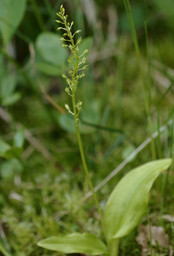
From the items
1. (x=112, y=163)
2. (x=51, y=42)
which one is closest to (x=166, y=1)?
(x=51, y=42)

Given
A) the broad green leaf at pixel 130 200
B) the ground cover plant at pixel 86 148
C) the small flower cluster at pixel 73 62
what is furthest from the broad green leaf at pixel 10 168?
the small flower cluster at pixel 73 62

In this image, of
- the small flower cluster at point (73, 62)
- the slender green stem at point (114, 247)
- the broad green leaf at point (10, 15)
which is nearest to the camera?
the small flower cluster at point (73, 62)

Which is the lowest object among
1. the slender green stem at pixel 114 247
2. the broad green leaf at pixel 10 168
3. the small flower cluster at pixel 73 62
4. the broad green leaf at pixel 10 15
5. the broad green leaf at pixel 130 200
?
the slender green stem at pixel 114 247

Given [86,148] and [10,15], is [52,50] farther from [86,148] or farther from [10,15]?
[86,148]

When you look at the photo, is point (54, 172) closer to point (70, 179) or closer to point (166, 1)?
point (70, 179)

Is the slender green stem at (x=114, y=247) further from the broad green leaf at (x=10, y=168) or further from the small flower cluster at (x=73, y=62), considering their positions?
the broad green leaf at (x=10, y=168)

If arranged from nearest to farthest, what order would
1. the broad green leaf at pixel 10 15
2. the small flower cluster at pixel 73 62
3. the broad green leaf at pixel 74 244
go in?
1. the small flower cluster at pixel 73 62
2. the broad green leaf at pixel 74 244
3. the broad green leaf at pixel 10 15

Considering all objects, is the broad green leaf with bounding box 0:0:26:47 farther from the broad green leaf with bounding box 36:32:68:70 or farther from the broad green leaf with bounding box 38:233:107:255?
the broad green leaf with bounding box 38:233:107:255
